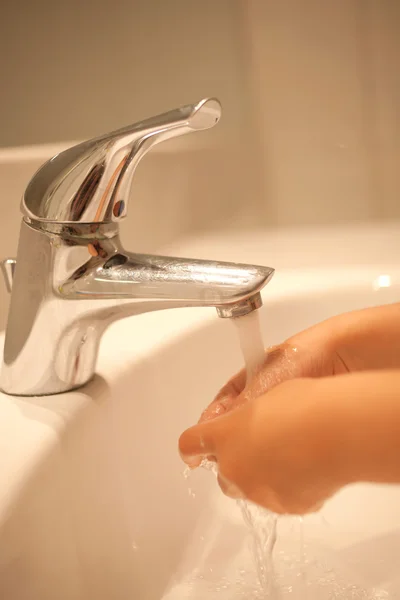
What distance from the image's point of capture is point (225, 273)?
1.09 ft

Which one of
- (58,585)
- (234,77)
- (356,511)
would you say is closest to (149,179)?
(234,77)

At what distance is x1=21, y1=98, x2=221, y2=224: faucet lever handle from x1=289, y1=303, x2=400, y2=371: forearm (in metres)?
0.16

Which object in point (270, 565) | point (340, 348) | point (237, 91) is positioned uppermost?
point (237, 91)

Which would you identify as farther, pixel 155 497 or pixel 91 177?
pixel 155 497

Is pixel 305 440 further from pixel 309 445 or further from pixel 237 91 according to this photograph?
pixel 237 91

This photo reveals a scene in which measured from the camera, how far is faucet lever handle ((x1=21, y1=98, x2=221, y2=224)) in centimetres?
33

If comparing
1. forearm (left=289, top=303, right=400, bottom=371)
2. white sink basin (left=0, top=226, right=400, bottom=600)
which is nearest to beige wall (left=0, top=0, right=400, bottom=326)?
white sink basin (left=0, top=226, right=400, bottom=600)

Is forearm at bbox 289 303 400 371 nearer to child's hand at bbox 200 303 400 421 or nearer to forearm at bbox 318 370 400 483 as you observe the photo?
child's hand at bbox 200 303 400 421

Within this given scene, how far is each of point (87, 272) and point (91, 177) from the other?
0.19ft

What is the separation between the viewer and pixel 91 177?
337mm

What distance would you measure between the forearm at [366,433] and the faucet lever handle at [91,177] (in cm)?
16

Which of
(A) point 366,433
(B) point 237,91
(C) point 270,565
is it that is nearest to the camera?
(A) point 366,433

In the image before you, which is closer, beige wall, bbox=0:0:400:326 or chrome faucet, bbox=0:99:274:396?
chrome faucet, bbox=0:99:274:396

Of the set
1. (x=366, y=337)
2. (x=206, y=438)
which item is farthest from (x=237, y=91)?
(x=206, y=438)
